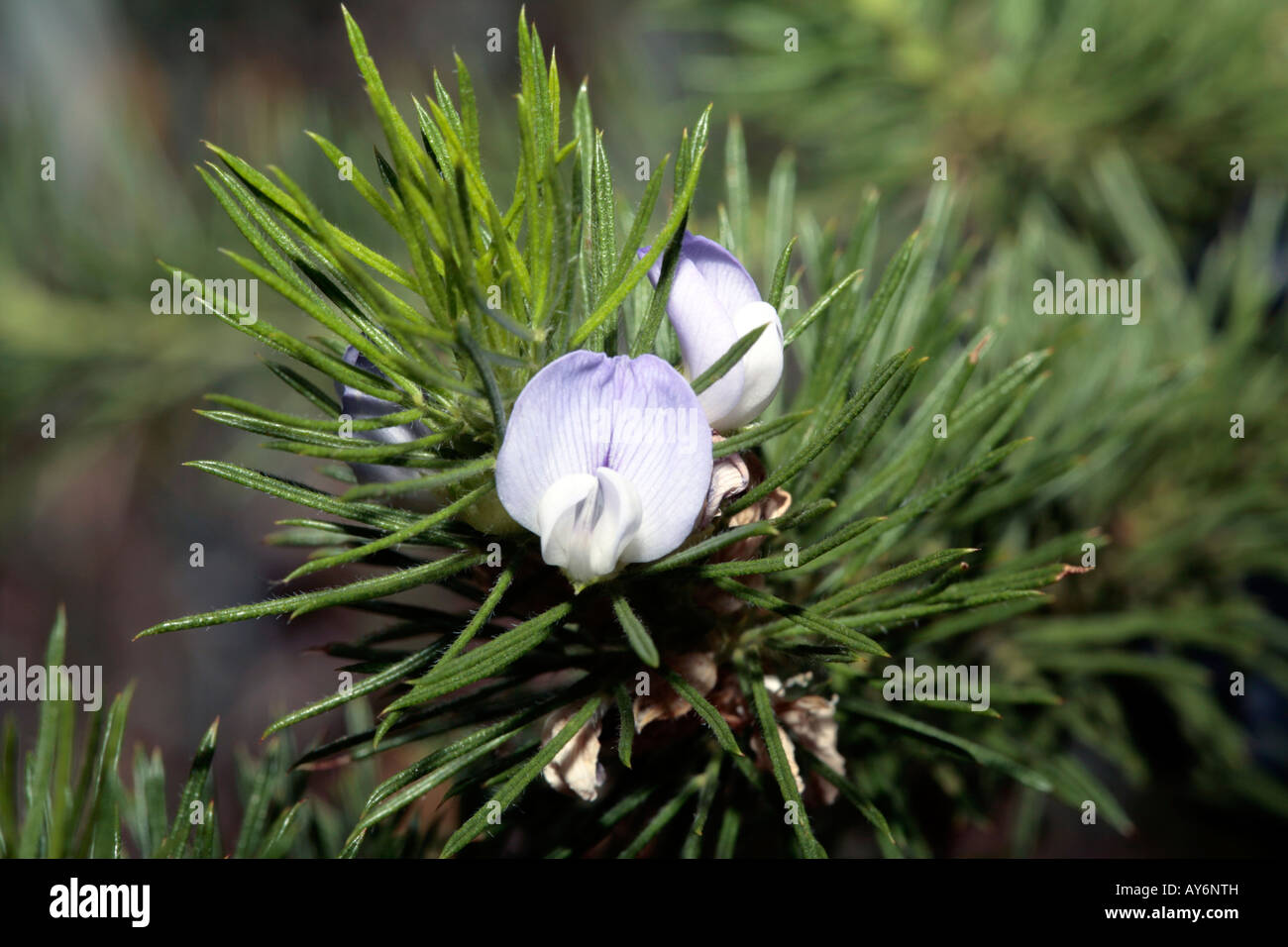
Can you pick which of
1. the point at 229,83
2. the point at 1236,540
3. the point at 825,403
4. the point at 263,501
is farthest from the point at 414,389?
the point at 229,83

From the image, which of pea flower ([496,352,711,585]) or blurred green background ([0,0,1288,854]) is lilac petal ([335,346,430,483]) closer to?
pea flower ([496,352,711,585])

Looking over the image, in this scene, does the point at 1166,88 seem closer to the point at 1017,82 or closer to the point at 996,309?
the point at 1017,82

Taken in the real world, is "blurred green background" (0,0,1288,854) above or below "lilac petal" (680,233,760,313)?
above
